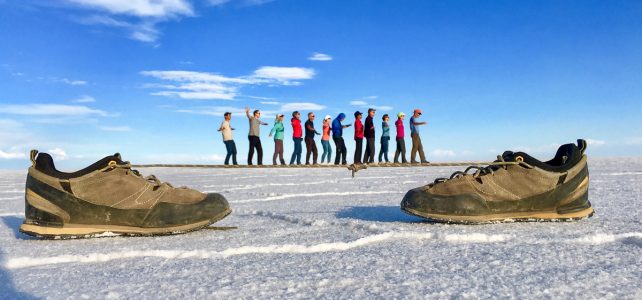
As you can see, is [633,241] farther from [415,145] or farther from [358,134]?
[358,134]

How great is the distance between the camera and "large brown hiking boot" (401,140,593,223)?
2297 millimetres

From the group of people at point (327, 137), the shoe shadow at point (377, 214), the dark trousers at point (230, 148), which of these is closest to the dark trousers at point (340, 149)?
the group of people at point (327, 137)

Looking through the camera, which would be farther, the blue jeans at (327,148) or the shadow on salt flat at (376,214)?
the blue jeans at (327,148)

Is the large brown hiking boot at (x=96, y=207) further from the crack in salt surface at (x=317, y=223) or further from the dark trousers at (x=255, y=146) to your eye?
the dark trousers at (x=255, y=146)

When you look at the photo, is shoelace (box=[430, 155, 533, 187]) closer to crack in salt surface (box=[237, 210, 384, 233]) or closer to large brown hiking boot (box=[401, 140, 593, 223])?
large brown hiking boot (box=[401, 140, 593, 223])

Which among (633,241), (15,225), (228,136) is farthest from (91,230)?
(228,136)

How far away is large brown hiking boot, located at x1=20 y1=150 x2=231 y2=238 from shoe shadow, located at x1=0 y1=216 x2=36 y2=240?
0.15 metres

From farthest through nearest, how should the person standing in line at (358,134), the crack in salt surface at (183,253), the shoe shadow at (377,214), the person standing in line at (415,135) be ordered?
1. the person standing in line at (358,134)
2. the person standing in line at (415,135)
3. the shoe shadow at (377,214)
4. the crack in salt surface at (183,253)

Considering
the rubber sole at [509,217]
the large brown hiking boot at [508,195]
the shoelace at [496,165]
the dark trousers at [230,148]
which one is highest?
the dark trousers at [230,148]

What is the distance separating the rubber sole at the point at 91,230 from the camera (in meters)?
2.21

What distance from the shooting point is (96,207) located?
224 centimetres

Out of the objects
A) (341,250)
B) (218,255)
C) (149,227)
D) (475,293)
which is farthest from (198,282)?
(149,227)

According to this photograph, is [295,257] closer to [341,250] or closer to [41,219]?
[341,250]

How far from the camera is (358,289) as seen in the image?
1305mm
